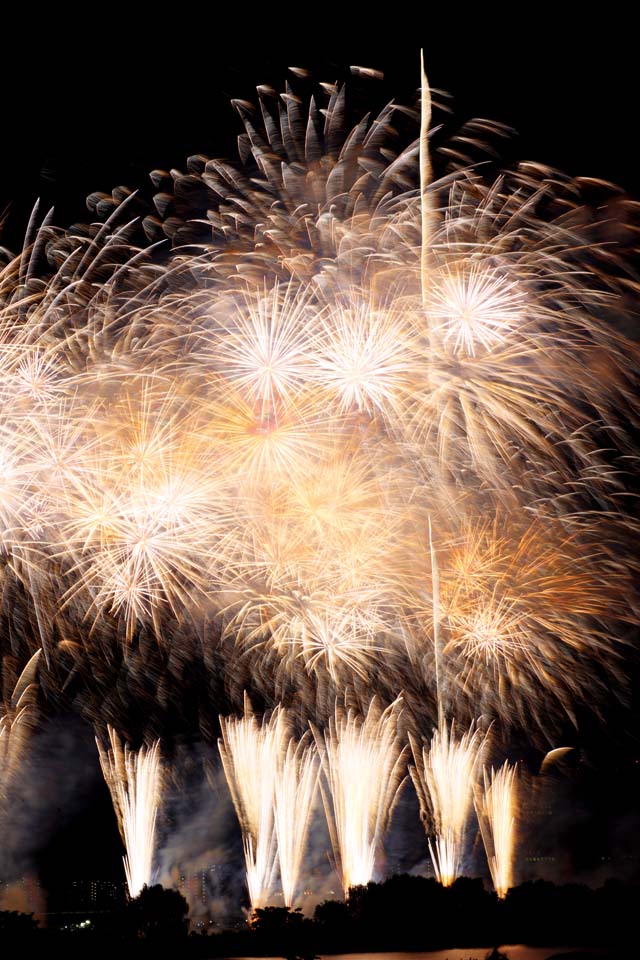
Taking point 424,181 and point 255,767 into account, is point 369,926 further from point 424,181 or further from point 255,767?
point 424,181

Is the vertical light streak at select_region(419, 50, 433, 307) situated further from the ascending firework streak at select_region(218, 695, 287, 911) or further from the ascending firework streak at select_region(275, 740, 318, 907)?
the ascending firework streak at select_region(275, 740, 318, 907)

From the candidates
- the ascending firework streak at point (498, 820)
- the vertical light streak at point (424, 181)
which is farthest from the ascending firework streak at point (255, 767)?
the vertical light streak at point (424, 181)

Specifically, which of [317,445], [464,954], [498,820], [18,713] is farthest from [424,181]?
[498,820]

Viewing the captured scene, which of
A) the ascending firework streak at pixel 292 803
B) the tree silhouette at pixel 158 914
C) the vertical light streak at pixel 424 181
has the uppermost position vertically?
the vertical light streak at pixel 424 181

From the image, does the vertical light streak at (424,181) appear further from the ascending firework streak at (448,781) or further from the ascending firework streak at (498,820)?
the ascending firework streak at (498,820)

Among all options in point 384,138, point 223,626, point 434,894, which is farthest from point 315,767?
point 384,138

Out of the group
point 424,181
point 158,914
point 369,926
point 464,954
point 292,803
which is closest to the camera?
point 424,181

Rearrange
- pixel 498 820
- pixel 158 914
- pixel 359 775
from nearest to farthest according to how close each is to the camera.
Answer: pixel 158 914, pixel 359 775, pixel 498 820

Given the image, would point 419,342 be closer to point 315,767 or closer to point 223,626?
point 223,626
